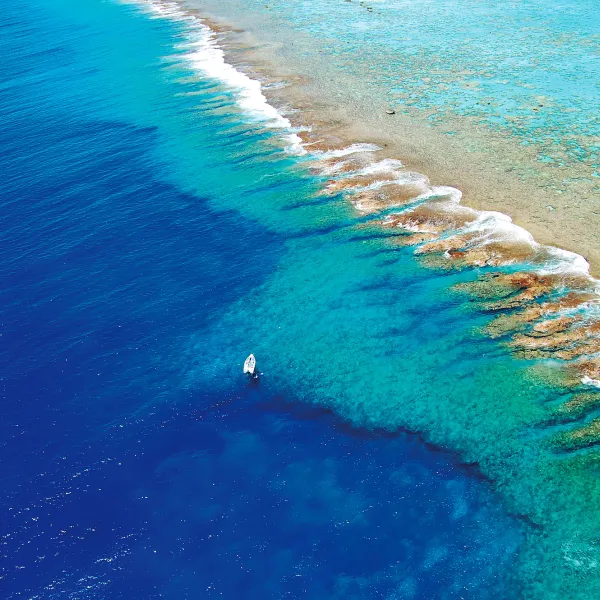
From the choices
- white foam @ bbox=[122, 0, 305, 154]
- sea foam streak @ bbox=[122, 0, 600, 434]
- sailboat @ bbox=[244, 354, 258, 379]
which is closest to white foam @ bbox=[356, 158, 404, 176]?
sea foam streak @ bbox=[122, 0, 600, 434]

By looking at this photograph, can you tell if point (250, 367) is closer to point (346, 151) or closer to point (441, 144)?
point (346, 151)

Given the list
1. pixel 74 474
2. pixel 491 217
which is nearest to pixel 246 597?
pixel 74 474

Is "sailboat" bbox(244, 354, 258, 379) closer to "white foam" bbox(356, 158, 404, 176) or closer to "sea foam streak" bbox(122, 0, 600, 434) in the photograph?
"sea foam streak" bbox(122, 0, 600, 434)

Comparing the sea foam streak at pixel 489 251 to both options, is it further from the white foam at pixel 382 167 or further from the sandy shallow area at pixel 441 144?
the sandy shallow area at pixel 441 144

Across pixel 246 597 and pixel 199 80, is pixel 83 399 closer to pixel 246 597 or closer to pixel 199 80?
pixel 246 597

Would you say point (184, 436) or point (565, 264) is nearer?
point (184, 436)

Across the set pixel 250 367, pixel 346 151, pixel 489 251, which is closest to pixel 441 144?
pixel 346 151
